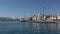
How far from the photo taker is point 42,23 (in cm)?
819

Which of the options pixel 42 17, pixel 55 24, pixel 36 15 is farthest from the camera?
pixel 55 24

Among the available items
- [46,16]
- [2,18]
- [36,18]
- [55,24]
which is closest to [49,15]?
→ [46,16]

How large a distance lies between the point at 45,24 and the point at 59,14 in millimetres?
2124

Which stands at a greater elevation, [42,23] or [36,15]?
[36,15]

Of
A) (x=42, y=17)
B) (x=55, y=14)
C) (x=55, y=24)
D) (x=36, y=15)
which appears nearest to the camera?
(x=55, y=14)

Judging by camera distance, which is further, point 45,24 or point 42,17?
point 45,24

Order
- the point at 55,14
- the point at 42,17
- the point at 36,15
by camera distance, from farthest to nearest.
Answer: the point at 36,15, the point at 42,17, the point at 55,14

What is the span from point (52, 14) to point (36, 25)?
2.04 metres

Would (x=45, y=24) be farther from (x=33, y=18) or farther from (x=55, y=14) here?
(x=55, y=14)

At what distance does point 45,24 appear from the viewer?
8.75 m

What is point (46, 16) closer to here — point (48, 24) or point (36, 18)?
point (36, 18)

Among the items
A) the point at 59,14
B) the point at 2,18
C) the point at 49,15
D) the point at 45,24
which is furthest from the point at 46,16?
the point at 2,18

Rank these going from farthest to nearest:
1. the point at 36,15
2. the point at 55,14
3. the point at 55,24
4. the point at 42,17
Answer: the point at 55,24, the point at 36,15, the point at 42,17, the point at 55,14

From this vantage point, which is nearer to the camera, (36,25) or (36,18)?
(36,18)
